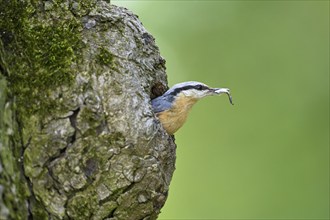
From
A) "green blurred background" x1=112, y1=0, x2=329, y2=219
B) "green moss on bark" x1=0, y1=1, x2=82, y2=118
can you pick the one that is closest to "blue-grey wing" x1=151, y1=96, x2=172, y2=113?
"green moss on bark" x1=0, y1=1, x2=82, y2=118

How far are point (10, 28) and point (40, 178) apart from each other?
0.63 m

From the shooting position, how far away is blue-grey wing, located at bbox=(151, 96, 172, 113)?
108 inches

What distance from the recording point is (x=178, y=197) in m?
5.14

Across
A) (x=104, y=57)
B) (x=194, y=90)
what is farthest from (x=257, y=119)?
(x=104, y=57)

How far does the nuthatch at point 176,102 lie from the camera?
9.08 feet

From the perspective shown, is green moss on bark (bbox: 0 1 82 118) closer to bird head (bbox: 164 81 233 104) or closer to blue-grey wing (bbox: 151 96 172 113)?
blue-grey wing (bbox: 151 96 172 113)

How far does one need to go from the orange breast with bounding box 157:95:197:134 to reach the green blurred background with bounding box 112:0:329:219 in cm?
209

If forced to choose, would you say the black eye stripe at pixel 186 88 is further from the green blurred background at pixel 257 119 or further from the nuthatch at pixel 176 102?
the green blurred background at pixel 257 119

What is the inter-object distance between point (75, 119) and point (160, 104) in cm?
60

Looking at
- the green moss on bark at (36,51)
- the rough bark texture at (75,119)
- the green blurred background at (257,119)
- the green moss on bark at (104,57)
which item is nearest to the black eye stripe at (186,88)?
the rough bark texture at (75,119)

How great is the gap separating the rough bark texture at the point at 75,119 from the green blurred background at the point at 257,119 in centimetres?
259

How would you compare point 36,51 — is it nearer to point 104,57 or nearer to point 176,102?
point 104,57

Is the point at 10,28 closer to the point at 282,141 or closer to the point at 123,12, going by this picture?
the point at 123,12

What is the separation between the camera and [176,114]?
2.85m
